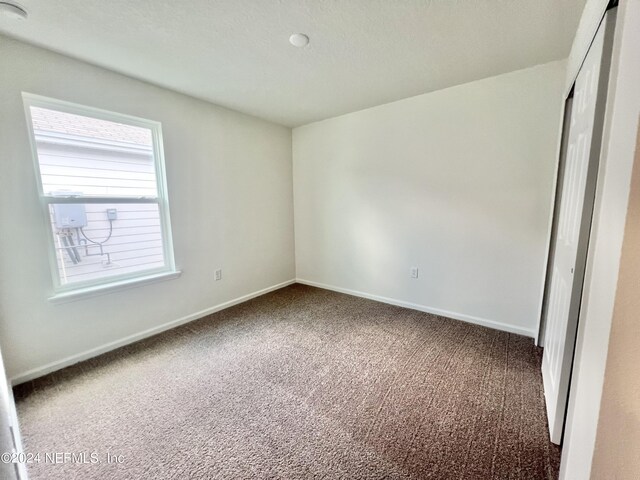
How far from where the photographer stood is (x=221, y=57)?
2002mm

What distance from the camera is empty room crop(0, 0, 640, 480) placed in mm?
1233

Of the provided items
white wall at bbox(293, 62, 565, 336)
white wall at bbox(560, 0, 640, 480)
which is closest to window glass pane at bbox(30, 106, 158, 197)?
white wall at bbox(293, 62, 565, 336)

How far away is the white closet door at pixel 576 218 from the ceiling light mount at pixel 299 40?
5.02 feet

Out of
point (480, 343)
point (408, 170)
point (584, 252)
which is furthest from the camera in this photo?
point (408, 170)

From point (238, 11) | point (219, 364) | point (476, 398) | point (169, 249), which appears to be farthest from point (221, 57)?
point (476, 398)

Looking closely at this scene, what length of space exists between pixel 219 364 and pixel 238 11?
2426 millimetres

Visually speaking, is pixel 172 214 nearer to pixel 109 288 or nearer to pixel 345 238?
pixel 109 288

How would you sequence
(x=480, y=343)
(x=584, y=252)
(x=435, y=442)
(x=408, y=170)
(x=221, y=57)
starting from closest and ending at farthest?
(x=584, y=252) < (x=435, y=442) < (x=221, y=57) < (x=480, y=343) < (x=408, y=170)

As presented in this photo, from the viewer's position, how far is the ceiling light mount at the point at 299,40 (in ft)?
5.79

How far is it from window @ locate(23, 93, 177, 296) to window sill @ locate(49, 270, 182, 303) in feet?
0.06

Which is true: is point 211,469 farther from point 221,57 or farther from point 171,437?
point 221,57

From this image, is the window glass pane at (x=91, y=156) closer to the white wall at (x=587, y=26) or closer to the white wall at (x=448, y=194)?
the white wall at (x=448, y=194)

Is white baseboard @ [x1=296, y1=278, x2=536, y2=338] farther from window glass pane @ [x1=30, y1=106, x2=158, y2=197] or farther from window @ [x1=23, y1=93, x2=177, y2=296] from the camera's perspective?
window glass pane @ [x1=30, y1=106, x2=158, y2=197]

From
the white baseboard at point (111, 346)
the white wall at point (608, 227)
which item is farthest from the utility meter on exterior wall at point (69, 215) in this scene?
the white wall at point (608, 227)
